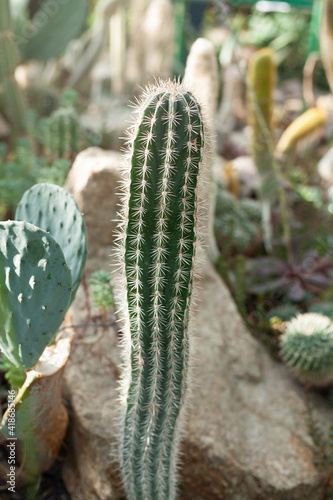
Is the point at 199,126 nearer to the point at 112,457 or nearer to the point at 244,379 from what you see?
the point at 112,457

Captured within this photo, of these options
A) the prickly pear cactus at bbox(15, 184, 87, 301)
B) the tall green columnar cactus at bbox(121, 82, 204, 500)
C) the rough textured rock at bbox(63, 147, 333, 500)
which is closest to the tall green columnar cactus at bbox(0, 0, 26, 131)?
the rough textured rock at bbox(63, 147, 333, 500)

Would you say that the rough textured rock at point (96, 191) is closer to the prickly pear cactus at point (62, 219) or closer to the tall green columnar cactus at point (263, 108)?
the prickly pear cactus at point (62, 219)

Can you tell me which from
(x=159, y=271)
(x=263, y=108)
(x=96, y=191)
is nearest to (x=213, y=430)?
(x=159, y=271)

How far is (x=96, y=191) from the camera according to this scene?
7.89 ft

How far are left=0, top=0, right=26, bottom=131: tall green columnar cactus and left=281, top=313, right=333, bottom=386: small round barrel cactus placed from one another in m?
3.05

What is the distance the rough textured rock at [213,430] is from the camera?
196cm

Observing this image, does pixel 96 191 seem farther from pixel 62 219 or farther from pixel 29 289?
pixel 29 289

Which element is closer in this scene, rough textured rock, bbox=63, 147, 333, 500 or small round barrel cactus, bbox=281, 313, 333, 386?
rough textured rock, bbox=63, 147, 333, 500

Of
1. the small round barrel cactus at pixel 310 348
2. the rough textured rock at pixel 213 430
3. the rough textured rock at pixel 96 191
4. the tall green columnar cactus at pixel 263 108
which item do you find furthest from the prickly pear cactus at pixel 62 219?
the tall green columnar cactus at pixel 263 108

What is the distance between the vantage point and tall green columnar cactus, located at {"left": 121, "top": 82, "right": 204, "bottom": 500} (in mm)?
1329

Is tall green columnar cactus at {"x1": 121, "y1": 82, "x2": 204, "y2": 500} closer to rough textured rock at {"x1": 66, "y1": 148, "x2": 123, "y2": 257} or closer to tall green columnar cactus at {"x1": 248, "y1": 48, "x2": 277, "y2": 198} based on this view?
rough textured rock at {"x1": 66, "y1": 148, "x2": 123, "y2": 257}

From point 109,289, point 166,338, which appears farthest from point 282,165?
point 166,338

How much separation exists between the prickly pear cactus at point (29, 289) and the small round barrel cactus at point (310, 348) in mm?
1257

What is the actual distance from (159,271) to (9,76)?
11.0ft
